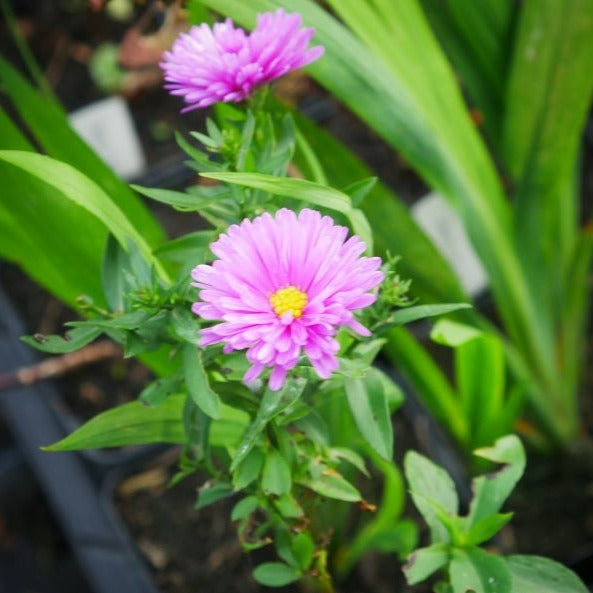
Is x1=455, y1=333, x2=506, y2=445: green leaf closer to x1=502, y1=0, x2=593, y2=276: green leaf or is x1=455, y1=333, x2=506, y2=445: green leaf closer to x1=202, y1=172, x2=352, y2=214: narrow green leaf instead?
x1=502, y1=0, x2=593, y2=276: green leaf

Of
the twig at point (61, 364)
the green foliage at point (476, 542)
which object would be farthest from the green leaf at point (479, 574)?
the twig at point (61, 364)

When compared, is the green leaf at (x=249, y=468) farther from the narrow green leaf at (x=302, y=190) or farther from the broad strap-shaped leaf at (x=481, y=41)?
the broad strap-shaped leaf at (x=481, y=41)

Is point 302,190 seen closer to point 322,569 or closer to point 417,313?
point 417,313

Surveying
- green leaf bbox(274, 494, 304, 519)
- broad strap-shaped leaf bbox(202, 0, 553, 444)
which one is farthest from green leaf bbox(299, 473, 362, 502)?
broad strap-shaped leaf bbox(202, 0, 553, 444)

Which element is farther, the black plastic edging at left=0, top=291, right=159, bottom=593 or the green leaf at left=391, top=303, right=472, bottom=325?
the black plastic edging at left=0, top=291, right=159, bottom=593

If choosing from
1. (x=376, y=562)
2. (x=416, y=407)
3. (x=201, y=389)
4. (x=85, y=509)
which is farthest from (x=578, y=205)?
(x=201, y=389)

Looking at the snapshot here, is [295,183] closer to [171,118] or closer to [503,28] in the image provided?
[503,28]

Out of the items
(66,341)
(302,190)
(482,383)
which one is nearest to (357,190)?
(302,190)
